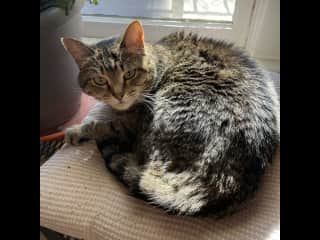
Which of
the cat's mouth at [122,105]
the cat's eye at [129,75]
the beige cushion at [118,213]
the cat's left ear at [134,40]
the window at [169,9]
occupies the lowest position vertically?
the beige cushion at [118,213]

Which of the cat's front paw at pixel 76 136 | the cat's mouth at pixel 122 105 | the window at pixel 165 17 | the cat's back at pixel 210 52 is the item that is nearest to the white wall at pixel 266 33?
the window at pixel 165 17

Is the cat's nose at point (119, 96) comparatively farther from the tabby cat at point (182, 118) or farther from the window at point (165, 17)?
the window at point (165, 17)

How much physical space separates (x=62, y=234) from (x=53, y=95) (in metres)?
0.54

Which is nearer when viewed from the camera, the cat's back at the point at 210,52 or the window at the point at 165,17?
the cat's back at the point at 210,52

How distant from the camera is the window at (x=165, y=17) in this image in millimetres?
1670

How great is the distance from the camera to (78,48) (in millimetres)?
1043

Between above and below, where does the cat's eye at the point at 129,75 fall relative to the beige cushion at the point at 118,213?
above

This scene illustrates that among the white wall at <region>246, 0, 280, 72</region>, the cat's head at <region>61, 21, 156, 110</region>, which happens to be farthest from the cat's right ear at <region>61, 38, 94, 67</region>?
the white wall at <region>246, 0, 280, 72</region>

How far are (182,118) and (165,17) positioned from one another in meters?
0.90

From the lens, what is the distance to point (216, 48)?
113cm

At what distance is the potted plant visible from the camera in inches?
45.3

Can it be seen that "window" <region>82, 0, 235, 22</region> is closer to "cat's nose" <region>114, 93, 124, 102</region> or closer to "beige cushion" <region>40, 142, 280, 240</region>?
"cat's nose" <region>114, 93, 124, 102</region>

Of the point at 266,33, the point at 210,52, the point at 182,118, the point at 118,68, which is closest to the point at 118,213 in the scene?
the point at 182,118
